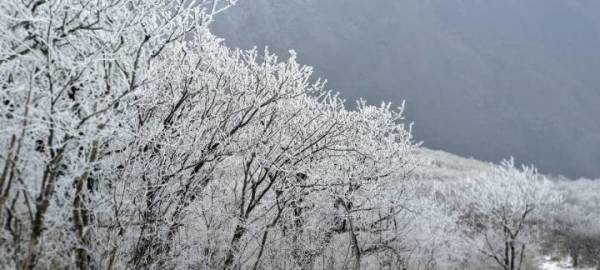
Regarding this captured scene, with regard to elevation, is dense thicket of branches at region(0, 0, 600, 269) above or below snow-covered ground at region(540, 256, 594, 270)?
below

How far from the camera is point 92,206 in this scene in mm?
6102

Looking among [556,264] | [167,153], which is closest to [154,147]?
[167,153]

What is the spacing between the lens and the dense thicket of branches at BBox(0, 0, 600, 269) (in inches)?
191

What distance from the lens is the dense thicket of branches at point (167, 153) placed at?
4848mm

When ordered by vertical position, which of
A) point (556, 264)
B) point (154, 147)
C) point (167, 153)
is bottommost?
point (167, 153)

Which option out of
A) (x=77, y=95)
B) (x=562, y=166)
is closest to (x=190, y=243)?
(x=77, y=95)

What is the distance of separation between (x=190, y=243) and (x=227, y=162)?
2.21 meters

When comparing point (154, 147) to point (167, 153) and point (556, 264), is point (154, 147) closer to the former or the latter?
point (167, 153)

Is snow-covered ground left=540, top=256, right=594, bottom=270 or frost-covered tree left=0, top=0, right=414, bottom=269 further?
snow-covered ground left=540, top=256, right=594, bottom=270

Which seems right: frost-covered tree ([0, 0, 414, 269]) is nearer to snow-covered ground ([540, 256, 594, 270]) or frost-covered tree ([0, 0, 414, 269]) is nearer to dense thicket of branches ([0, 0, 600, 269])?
dense thicket of branches ([0, 0, 600, 269])

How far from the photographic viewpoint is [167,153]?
7523 mm

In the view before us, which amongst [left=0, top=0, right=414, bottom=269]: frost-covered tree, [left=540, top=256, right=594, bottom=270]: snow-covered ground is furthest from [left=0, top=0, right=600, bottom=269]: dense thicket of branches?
[left=540, top=256, right=594, bottom=270]: snow-covered ground

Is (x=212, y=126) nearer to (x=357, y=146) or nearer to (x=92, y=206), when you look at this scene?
(x=92, y=206)

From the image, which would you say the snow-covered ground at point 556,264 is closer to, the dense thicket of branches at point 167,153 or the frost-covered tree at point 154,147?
the dense thicket of branches at point 167,153
